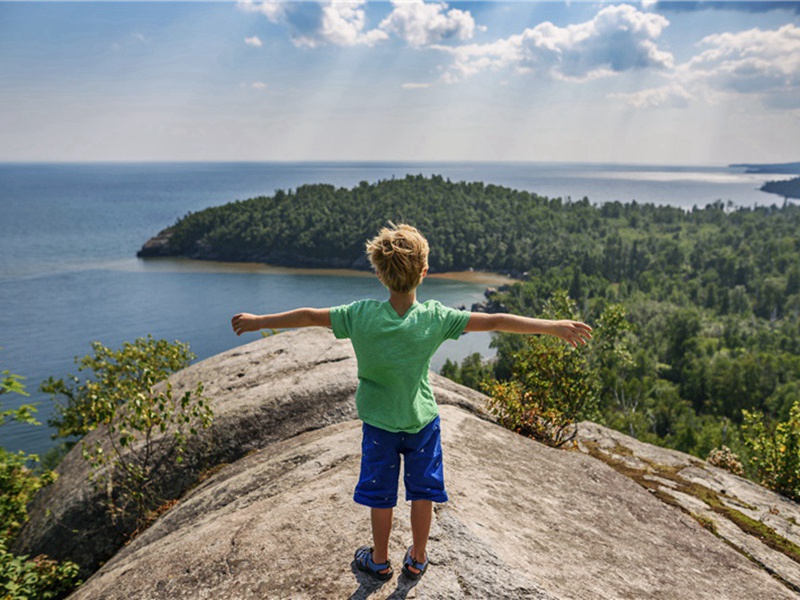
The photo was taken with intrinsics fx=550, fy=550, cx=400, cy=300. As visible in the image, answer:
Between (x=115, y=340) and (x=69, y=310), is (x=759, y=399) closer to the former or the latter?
(x=115, y=340)

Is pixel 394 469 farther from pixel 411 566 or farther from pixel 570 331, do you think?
pixel 570 331

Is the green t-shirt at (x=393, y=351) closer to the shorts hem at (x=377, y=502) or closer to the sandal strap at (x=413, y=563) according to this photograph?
the shorts hem at (x=377, y=502)

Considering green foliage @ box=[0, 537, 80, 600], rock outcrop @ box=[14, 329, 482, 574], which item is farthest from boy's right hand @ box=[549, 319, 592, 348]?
green foliage @ box=[0, 537, 80, 600]

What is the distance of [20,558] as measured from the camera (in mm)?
8203

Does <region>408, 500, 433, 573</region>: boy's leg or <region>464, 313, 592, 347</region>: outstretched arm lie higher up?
<region>464, 313, 592, 347</region>: outstretched arm

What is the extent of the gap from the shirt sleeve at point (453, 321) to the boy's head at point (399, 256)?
44 cm

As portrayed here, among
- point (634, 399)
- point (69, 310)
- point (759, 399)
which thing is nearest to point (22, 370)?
point (69, 310)

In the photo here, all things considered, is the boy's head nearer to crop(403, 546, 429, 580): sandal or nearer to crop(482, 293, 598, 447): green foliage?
crop(403, 546, 429, 580): sandal

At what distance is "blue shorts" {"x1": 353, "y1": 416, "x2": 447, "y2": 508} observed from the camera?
4941 millimetres

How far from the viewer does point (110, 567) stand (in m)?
7.74

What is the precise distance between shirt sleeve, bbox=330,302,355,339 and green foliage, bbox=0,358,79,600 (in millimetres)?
6761

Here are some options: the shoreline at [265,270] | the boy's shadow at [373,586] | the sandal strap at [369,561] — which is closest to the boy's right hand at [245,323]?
the sandal strap at [369,561]

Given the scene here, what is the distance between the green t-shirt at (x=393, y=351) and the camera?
192 inches

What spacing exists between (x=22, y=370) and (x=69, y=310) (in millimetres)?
38992
